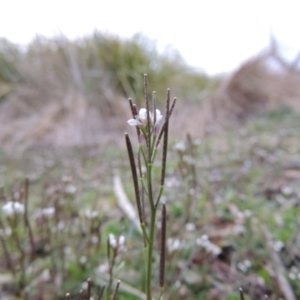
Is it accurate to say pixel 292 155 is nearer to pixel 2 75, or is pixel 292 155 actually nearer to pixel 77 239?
pixel 77 239

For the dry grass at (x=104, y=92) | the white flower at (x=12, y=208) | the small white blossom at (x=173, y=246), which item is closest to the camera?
the white flower at (x=12, y=208)

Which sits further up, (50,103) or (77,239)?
(50,103)

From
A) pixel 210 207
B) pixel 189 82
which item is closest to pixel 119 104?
pixel 189 82

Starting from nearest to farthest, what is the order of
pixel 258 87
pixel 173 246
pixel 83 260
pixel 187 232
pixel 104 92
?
pixel 173 246, pixel 83 260, pixel 187 232, pixel 104 92, pixel 258 87

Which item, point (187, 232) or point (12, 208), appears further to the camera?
point (187, 232)

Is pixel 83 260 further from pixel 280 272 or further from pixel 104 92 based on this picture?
pixel 104 92

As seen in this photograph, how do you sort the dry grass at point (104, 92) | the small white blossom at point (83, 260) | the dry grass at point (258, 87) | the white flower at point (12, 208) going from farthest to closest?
1. the dry grass at point (258, 87)
2. the dry grass at point (104, 92)
3. the small white blossom at point (83, 260)
4. the white flower at point (12, 208)

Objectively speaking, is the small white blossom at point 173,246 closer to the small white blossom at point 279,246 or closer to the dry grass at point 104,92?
the small white blossom at point 279,246

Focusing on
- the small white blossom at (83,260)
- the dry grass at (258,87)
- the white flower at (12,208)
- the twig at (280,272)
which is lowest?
the twig at (280,272)

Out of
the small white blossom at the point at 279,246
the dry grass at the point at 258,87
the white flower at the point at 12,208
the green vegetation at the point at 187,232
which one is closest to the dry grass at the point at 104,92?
the dry grass at the point at 258,87

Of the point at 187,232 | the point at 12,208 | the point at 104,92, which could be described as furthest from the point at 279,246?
the point at 104,92

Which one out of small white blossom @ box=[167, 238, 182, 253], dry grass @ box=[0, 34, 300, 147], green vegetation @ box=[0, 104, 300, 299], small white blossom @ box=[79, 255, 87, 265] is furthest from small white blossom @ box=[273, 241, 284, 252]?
dry grass @ box=[0, 34, 300, 147]
